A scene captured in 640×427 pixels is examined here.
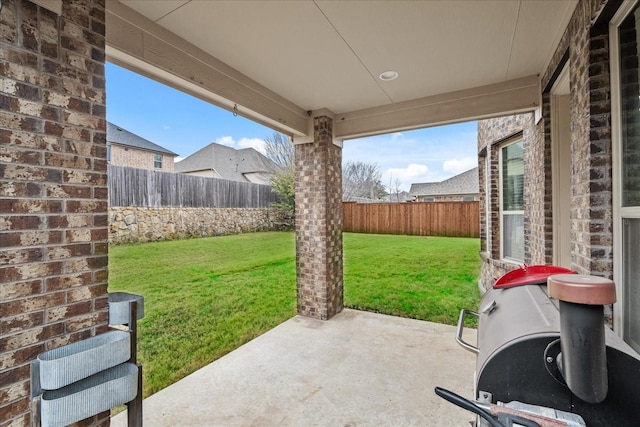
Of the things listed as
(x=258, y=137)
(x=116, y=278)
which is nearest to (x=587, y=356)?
(x=116, y=278)

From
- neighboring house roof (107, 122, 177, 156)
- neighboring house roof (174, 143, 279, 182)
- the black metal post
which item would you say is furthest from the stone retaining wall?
neighboring house roof (174, 143, 279, 182)

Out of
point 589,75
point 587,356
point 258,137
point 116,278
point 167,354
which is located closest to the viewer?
point 587,356

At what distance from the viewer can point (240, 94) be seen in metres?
3.26

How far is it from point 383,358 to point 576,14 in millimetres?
3286

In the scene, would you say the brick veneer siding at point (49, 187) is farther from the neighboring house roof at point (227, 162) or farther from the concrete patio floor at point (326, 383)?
the neighboring house roof at point (227, 162)

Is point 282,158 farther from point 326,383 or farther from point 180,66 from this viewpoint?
point 326,383

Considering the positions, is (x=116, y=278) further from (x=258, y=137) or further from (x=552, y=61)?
(x=258, y=137)

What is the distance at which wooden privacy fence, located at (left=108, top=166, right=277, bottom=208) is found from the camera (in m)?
5.93

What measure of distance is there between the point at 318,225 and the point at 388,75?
215 centimetres

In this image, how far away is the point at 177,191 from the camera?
285 inches

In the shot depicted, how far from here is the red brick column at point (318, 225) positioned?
4432 mm

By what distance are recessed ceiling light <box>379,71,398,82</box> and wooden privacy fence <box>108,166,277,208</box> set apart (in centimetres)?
514

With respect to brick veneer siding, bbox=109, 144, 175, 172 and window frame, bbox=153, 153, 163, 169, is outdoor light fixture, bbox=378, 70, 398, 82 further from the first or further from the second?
window frame, bbox=153, 153, 163, 169

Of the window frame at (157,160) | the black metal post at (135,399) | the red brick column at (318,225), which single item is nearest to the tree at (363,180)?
the window frame at (157,160)
